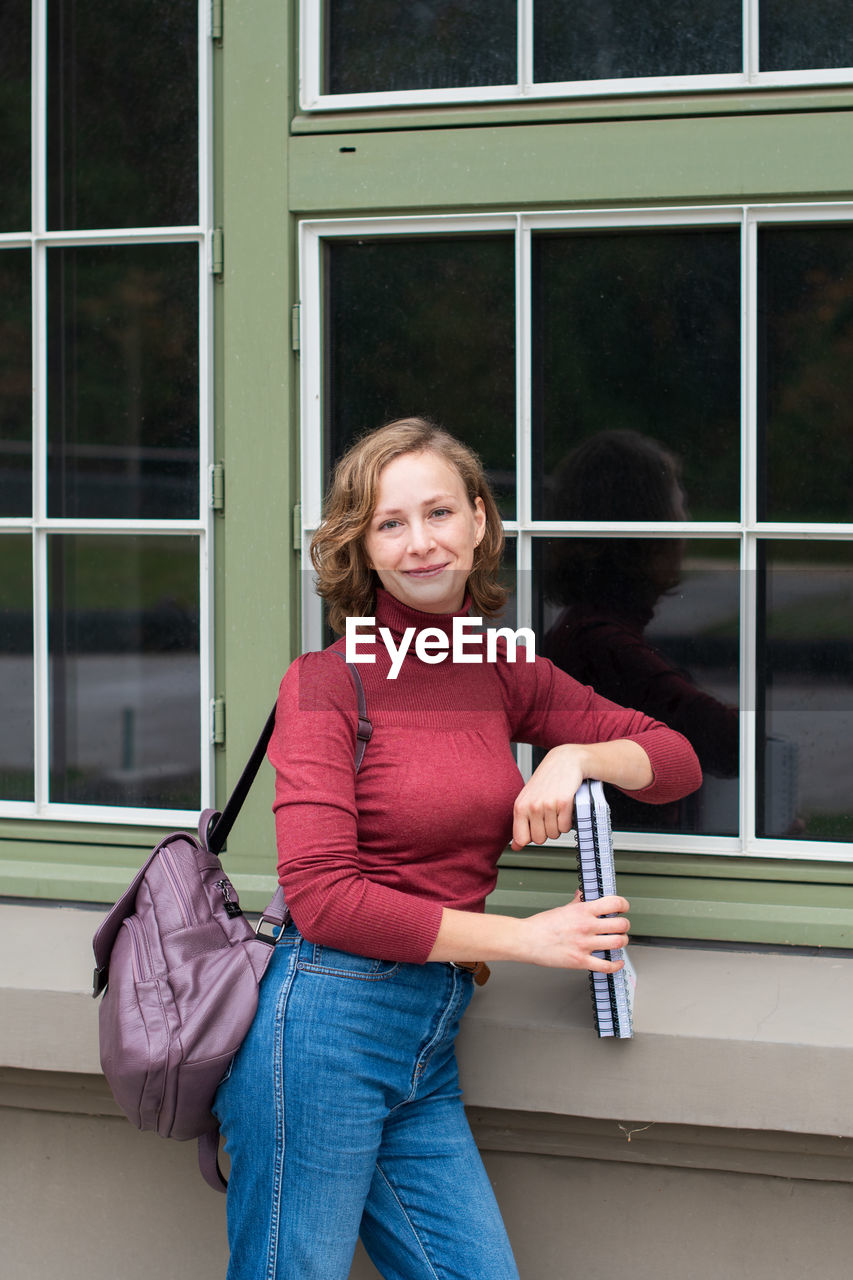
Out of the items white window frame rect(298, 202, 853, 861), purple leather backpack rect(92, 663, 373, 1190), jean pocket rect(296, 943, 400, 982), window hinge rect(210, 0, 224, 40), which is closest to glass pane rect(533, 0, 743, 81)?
white window frame rect(298, 202, 853, 861)

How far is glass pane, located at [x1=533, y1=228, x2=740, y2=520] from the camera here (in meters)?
2.25

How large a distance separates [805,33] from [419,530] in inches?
49.8

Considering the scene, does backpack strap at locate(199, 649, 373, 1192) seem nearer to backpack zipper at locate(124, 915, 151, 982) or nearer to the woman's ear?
backpack zipper at locate(124, 915, 151, 982)

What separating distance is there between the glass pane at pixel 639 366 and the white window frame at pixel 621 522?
0.03 m

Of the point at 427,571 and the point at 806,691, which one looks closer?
the point at 427,571

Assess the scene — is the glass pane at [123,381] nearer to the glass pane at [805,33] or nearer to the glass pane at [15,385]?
the glass pane at [15,385]

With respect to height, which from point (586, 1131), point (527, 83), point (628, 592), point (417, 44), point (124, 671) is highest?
point (417, 44)

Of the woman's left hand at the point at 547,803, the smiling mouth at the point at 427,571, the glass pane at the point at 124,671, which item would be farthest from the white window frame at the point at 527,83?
the woman's left hand at the point at 547,803

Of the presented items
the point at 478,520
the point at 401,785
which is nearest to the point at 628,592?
the point at 478,520

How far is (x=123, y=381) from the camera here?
248cm

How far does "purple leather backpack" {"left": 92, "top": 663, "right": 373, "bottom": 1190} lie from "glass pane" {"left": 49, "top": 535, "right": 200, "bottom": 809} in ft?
2.21

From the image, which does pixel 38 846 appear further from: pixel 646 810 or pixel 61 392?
pixel 646 810

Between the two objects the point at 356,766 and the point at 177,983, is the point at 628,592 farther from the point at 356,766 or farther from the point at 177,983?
the point at 177,983

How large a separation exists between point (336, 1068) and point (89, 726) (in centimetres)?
117
